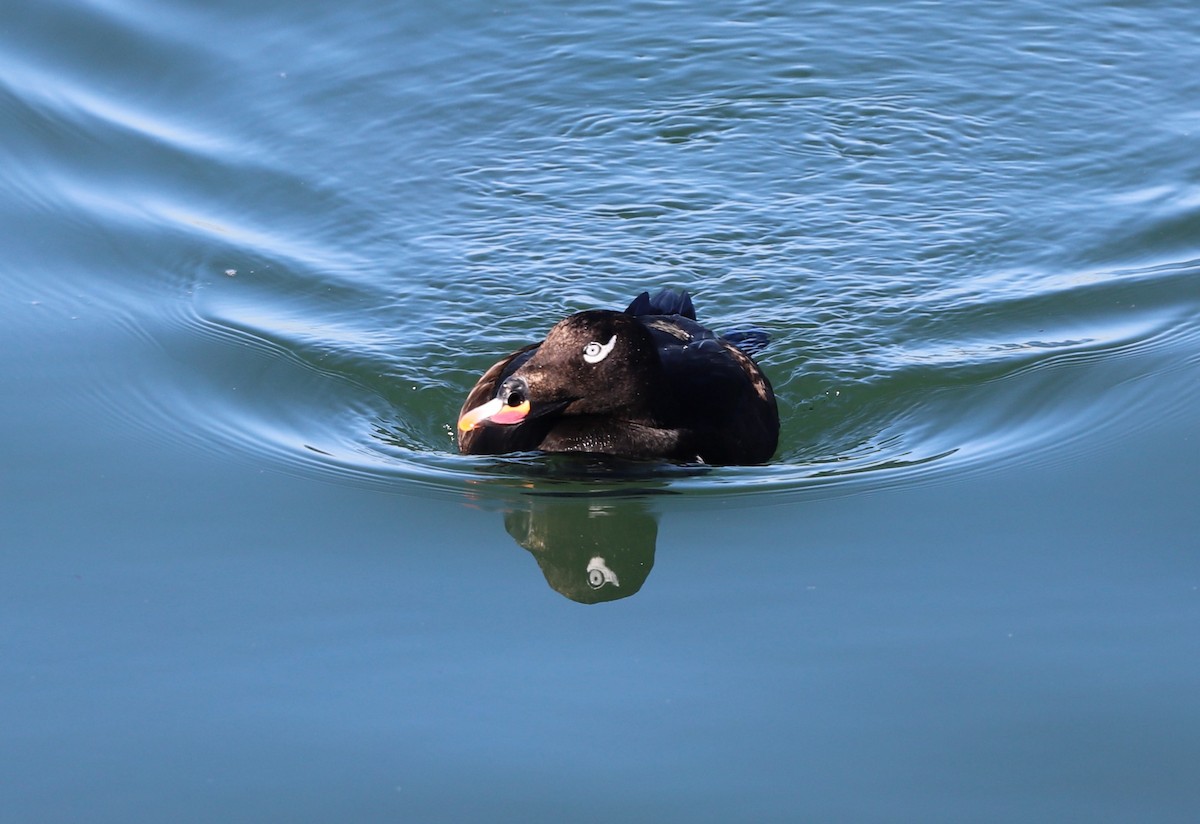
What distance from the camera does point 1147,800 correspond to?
4473 millimetres

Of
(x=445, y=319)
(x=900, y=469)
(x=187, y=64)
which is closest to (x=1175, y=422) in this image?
(x=900, y=469)

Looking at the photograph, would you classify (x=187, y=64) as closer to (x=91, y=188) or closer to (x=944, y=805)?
(x=91, y=188)

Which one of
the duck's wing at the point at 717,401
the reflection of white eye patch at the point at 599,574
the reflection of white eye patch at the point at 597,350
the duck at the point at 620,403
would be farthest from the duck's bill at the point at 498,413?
the reflection of white eye patch at the point at 599,574

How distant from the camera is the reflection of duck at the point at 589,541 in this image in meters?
5.76

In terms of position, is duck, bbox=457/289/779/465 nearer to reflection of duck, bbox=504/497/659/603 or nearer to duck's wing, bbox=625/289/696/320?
reflection of duck, bbox=504/497/659/603

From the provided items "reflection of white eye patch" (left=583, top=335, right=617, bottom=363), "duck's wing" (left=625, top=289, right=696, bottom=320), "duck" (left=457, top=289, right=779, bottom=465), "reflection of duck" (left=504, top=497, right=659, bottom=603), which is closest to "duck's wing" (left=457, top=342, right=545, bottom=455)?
"duck" (left=457, top=289, right=779, bottom=465)

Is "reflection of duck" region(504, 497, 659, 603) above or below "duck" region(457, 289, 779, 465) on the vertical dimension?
below

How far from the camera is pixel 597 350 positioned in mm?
6699

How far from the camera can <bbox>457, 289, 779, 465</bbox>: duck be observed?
22.0 feet

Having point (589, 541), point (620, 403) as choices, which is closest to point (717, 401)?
point (620, 403)

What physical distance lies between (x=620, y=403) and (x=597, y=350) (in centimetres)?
27

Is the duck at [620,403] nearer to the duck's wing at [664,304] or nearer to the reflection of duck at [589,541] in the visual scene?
the reflection of duck at [589,541]

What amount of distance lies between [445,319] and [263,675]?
359 centimetres

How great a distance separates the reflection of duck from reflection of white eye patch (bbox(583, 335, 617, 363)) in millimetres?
607
